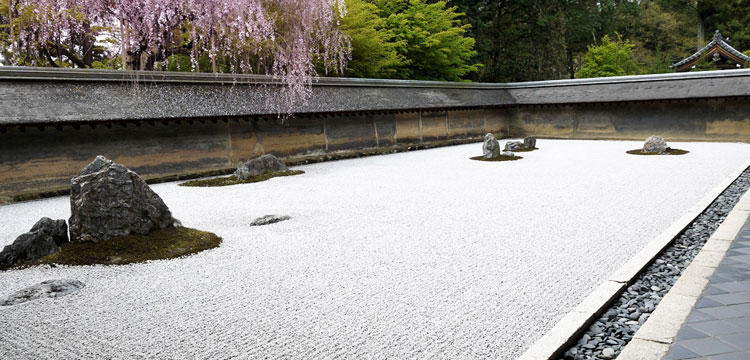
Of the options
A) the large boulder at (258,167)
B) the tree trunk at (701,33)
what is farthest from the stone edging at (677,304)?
the tree trunk at (701,33)

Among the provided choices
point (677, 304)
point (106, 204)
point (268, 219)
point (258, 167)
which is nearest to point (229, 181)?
point (258, 167)

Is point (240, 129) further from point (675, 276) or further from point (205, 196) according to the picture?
point (675, 276)

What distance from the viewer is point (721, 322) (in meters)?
2.90

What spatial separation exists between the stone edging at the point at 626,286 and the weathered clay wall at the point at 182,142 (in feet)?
32.9

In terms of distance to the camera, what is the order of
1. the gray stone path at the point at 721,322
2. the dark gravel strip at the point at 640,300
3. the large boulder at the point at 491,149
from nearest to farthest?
the gray stone path at the point at 721,322, the dark gravel strip at the point at 640,300, the large boulder at the point at 491,149

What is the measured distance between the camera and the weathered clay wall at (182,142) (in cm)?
933

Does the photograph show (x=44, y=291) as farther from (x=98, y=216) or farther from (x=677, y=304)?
(x=677, y=304)

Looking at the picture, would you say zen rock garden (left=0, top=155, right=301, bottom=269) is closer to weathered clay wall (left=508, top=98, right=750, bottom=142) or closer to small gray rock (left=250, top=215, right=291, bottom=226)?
small gray rock (left=250, top=215, right=291, bottom=226)

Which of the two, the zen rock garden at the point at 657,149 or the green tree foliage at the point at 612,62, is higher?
the green tree foliage at the point at 612,62

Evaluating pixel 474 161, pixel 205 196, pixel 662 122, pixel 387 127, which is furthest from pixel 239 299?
pixel 662 122

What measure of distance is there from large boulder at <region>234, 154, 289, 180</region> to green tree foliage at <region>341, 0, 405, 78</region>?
6840 mm

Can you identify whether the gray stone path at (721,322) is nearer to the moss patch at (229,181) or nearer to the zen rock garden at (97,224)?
the zen rock garden at (97,224)

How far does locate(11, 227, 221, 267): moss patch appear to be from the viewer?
4.77 meters

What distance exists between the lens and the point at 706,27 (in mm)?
31203
